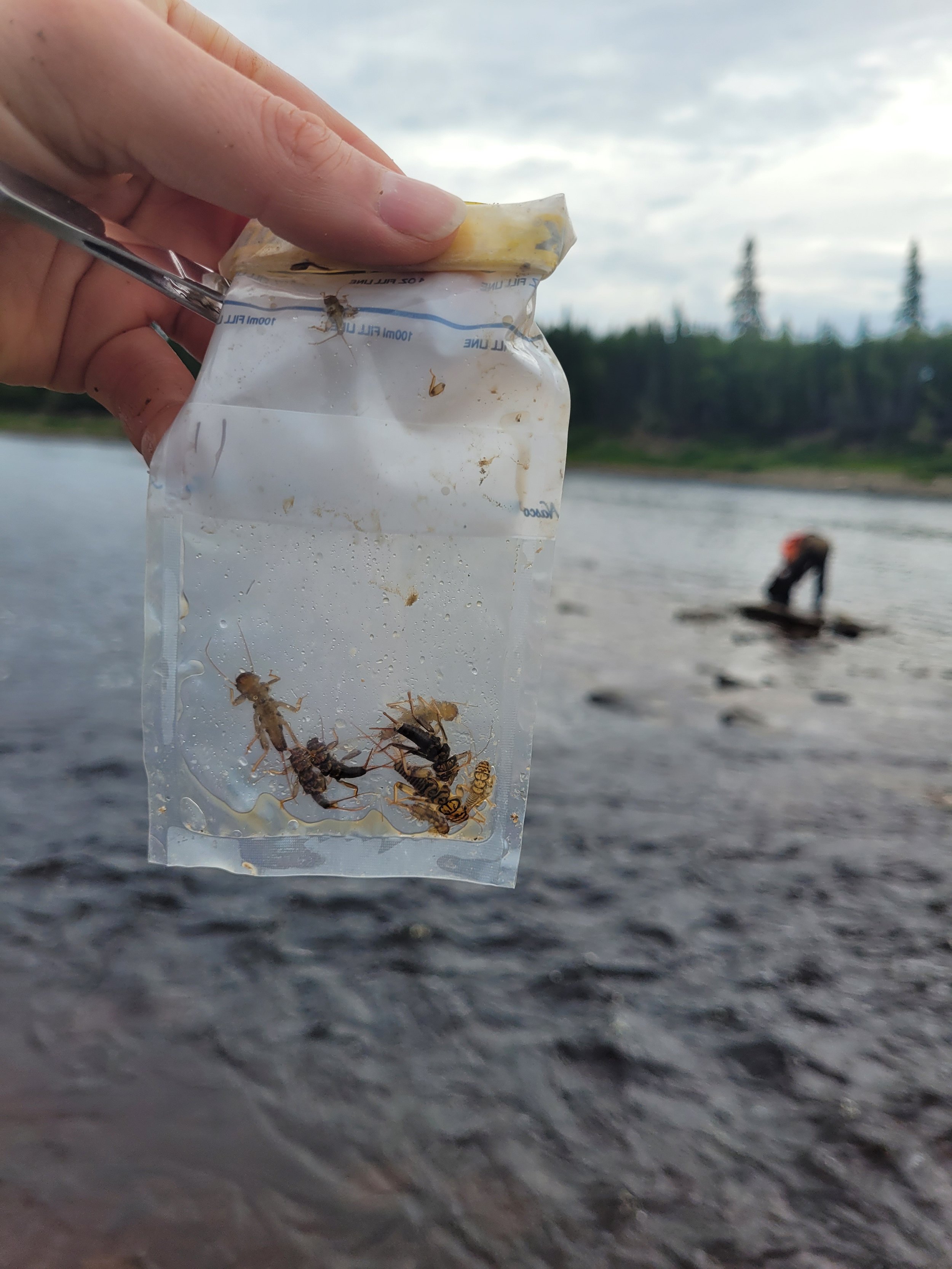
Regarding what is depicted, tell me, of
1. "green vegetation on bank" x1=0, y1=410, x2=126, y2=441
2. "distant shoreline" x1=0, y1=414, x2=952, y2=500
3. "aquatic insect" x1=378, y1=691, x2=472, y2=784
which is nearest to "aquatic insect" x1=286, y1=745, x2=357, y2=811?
"aquatic insect" x1=378, y1=691, x2=472, y2=784

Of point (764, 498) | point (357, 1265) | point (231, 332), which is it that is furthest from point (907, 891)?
point (764, 498)

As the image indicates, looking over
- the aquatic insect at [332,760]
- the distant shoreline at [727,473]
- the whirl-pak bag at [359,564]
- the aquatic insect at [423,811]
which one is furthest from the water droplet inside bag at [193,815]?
the distant shoreline at [727,473]

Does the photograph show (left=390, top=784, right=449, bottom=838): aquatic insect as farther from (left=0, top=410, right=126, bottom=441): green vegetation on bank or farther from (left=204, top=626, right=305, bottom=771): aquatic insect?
(left=0, top=410, right=126, bottom=441): green vegetation on bank

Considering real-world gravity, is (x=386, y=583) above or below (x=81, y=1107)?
above

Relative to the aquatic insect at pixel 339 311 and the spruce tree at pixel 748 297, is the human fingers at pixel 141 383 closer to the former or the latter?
the aquatic insect at pixel 339 311

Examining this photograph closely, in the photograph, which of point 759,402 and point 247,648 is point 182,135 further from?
point 759,402

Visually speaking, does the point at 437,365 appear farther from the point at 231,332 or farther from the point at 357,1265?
the point at 357,1265

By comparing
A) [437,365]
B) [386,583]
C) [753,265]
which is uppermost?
[753,265]
